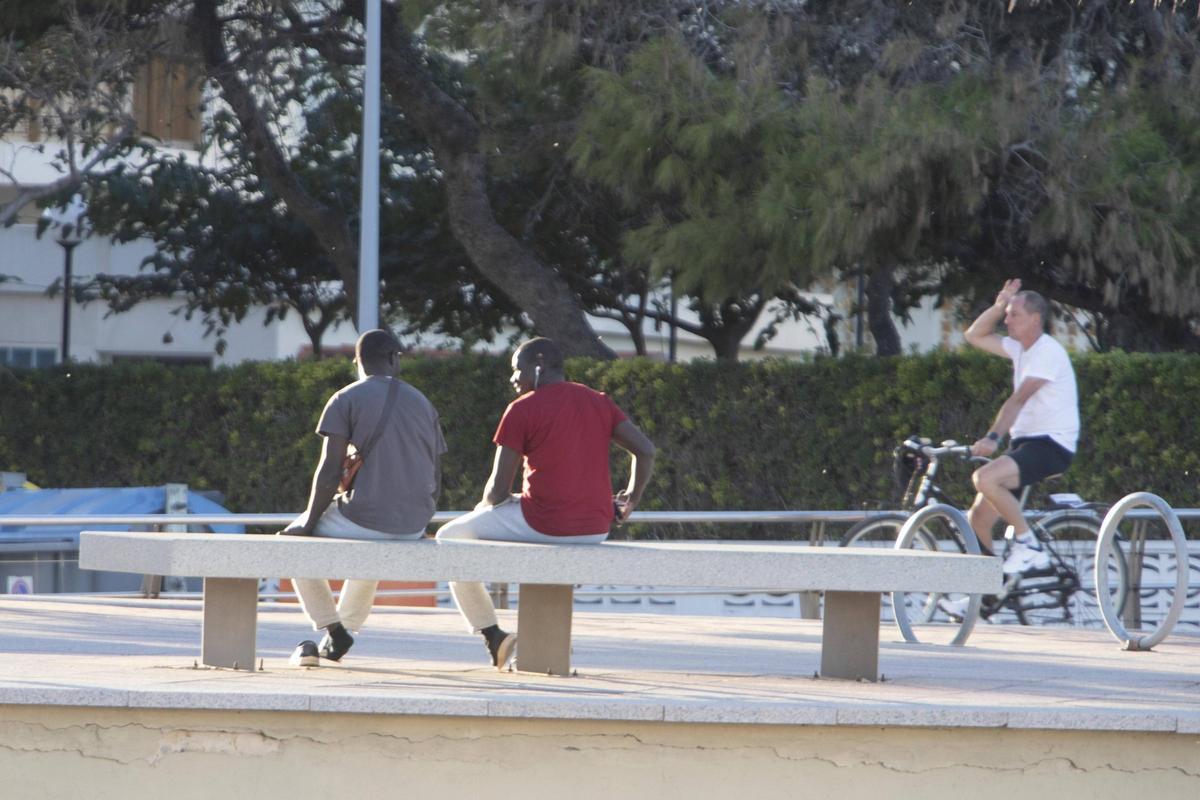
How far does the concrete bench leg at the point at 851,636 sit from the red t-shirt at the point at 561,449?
3.93ft

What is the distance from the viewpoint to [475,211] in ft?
64.3

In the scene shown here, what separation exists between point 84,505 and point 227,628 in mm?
9885

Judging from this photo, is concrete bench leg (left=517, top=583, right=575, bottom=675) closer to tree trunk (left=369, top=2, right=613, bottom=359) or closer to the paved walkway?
the paved walkway

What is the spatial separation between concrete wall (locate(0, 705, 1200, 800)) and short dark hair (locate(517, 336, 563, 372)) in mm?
1960

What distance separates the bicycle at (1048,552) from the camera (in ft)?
33.5

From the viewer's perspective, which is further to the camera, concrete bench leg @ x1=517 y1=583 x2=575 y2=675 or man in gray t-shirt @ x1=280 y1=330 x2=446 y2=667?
concrete bench leg @ x1=517 y1=583 x2=575 y2=675

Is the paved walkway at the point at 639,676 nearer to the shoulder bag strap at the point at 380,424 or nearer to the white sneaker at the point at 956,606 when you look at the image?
the white sneaker at the point at 956,606

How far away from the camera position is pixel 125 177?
2498cm

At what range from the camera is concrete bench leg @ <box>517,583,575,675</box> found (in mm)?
7859

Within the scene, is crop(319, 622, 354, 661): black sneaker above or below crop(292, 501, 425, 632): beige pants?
below

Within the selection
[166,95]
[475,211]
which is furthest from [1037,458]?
[166,95]

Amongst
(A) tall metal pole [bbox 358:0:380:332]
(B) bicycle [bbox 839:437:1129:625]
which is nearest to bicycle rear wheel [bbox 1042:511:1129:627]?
(B) bicycle [bbox 839:437:1129:625]

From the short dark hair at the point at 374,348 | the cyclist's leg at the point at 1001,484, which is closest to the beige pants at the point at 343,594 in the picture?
the short dark hair at the point at 374,348

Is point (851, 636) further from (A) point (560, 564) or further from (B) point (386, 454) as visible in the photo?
(B) point (386, 454)
